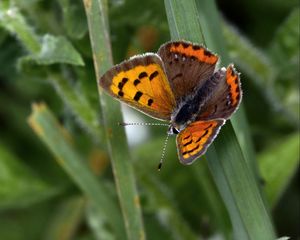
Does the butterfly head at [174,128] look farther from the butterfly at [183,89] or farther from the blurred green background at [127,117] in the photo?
the blurred green background at [127,117]

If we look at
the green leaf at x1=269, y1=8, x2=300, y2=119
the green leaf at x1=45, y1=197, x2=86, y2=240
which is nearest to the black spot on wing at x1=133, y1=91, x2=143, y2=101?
the green leaf at x1=269, y1=8, x2=300, y2=119

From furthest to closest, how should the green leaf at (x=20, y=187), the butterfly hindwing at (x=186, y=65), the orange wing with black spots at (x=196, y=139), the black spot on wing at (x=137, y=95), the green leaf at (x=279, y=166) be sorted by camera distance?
the green leaf at (x=20, y=187) < the green leaf at (x=279, y=166) < the black spot on wing at (x=137, y=95) < the butterfly hindwing at (x=186, y=65) < the orange wing with black spots at (x=196, y=139)

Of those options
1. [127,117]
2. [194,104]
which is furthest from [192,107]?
[127,117]

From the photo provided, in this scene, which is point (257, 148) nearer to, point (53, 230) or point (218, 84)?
point (53, 230)

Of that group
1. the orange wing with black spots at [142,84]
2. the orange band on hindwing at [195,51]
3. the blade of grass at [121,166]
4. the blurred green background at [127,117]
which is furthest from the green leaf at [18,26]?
the orange band on hindwing at [195,51]

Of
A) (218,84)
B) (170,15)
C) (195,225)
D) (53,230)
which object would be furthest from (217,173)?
(53,230)

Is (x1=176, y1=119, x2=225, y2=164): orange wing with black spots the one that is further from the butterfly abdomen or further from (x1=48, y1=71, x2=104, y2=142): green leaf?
(x1=48, y1=71, x2=104, y2=142): green leaf
